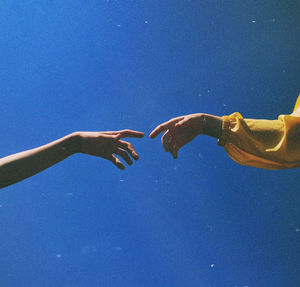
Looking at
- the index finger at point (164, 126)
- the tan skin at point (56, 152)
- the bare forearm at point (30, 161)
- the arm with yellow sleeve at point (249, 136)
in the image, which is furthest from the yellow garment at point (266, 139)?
the bare forearm at point (30, 161)

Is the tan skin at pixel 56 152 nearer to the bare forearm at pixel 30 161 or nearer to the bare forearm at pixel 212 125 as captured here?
the bare forearm at pixel 30 161

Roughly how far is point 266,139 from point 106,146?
37cm

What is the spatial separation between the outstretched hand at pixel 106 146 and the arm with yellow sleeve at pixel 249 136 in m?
0.07

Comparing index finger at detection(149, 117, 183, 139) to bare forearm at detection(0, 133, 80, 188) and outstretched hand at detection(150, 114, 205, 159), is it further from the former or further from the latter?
bare forearm at detection(0, 133, 80, 188)

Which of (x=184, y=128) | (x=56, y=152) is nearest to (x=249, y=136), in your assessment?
(x=184, y=128)

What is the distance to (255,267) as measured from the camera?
1172 mm

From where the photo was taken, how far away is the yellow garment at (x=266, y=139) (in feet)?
2.65

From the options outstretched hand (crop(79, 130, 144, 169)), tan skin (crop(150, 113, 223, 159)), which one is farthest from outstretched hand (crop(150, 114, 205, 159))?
outstretched hand (crop(79, 130, 144, 169))

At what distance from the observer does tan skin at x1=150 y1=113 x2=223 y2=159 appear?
32.5 inches

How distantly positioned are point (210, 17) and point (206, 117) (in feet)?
1.72

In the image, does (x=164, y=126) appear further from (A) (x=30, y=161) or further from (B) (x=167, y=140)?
(A) (x=30, y=161)

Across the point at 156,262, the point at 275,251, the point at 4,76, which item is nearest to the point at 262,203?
the point at 275,251

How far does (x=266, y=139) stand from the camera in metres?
0.82

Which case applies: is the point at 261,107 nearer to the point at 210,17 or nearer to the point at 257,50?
the point at 257,50
